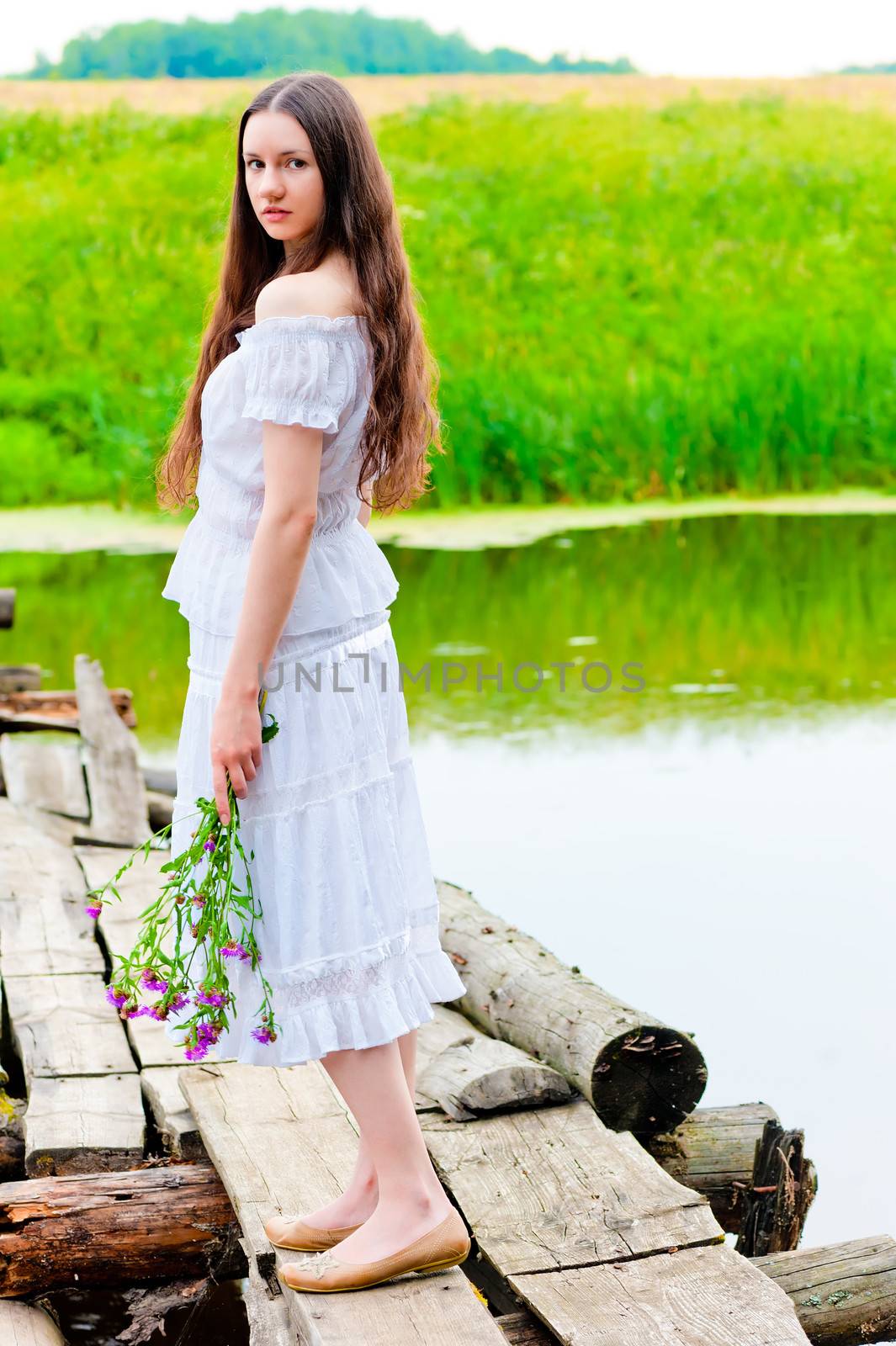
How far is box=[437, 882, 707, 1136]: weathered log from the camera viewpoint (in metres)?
2.37

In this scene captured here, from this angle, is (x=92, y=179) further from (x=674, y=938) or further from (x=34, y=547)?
(x=674, y=938)

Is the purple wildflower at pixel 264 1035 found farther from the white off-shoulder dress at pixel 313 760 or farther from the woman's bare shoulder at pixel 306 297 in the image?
the woman's bare shoulder at pixel 306 297

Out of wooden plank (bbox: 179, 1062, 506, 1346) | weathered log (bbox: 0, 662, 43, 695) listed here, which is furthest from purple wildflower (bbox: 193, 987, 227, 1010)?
weathered log (bbox: 0, 662, 43, 695)

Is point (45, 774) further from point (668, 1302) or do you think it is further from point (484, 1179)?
point (668, 1302)

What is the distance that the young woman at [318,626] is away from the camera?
178 centimetres

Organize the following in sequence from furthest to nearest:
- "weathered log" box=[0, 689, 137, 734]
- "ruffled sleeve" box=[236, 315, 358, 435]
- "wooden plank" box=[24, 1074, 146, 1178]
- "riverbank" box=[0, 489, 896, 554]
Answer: "riverbank" box=[0, 489, 896, 554] < "weathered log" box=[0, 689, 137, 734] < "wooden plank" box=[24, 1074, 146, 1178] < "ruffled sleeve" box=[236, 315, 358, 435]

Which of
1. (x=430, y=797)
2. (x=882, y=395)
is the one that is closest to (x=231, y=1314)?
(x=430, y=797)

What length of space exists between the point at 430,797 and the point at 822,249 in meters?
12.2

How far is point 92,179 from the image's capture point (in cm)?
1595


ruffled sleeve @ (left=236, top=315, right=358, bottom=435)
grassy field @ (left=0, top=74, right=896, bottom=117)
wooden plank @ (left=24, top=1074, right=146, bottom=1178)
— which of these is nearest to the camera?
ruffled sleeve @ (left=236, top=315, right=358, bottom=435)

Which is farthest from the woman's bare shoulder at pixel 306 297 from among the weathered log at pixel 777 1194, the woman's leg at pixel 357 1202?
the weathered log at pixel 777 1194

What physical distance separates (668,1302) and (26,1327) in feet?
2.79

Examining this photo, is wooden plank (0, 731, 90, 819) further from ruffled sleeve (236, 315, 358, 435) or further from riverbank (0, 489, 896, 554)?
riverbank (0, 489, 896, 554)

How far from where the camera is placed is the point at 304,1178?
2.14m
